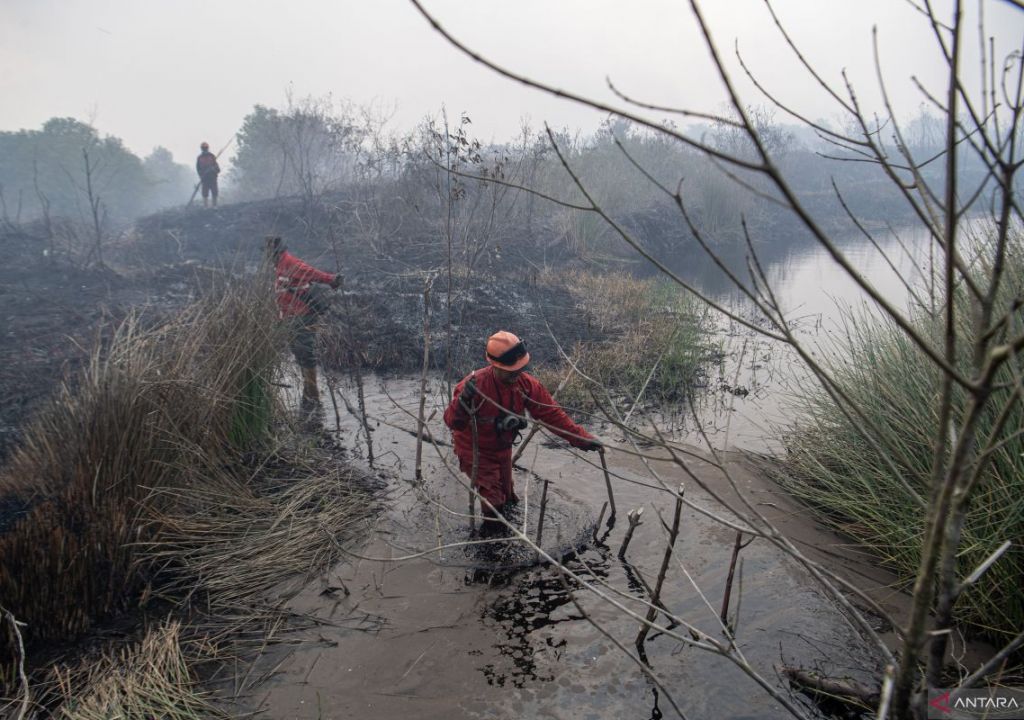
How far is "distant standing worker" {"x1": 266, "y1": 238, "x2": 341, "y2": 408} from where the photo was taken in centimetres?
683

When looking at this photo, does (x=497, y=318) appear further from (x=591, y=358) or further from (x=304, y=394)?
(x=304, y=394)

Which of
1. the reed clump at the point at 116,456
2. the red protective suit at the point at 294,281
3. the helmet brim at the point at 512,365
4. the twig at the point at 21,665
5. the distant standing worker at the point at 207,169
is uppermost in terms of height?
the distant standing worker at the point at 207,169

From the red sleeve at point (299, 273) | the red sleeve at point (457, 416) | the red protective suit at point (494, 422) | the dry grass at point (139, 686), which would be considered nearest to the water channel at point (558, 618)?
the dry grass at point (139, 686)

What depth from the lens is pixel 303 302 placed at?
284 inches

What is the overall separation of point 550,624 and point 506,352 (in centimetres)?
165

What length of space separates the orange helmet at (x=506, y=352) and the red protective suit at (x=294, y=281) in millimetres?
Result: 3021

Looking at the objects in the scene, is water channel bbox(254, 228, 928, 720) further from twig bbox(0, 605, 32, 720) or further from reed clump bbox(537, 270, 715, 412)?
reed clump bbox(537, 270, 715, 412)

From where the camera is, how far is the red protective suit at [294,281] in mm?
6738

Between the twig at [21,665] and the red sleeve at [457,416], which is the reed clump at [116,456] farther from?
the red sleeve at [457,416]

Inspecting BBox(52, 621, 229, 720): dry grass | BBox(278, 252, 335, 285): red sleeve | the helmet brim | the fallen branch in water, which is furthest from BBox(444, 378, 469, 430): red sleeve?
BBox(278, 252, 335, 285): red sleeve

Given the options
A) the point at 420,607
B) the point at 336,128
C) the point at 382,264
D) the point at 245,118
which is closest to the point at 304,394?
the point at 420,607

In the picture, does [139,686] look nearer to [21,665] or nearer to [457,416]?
[21,665]

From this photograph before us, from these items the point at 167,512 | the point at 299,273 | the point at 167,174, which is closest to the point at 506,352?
the point at 167,512

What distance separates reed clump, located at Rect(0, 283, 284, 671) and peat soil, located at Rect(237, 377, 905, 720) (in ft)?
3.55
